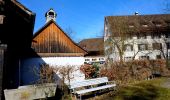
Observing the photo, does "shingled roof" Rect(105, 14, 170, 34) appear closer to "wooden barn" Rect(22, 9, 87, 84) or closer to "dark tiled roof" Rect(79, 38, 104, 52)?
"dark tiled roof" Rect(79, 38, 104, 52)

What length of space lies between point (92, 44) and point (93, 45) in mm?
793

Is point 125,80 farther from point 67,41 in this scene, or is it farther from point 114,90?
point 67,41

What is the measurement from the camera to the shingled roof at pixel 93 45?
6894 cm

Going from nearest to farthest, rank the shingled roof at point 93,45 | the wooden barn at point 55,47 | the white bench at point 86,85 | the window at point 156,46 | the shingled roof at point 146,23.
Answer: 1. the white bench at point 86,85
2. the wooden barn at point 55,47
3. the shingled roof at point 146,23
4. the window at point 156,46
5. the shingled roof at point 93,45

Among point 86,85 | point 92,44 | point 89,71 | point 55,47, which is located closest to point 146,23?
point 92,44

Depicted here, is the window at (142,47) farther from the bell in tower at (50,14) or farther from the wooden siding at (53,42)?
the wooden siding at (53,42)

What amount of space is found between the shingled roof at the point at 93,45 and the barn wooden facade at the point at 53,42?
40.2 metres

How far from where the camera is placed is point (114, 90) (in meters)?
14.6

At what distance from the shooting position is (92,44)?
72750 millimetres

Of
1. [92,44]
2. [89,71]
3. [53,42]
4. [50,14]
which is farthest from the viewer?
[92,44]

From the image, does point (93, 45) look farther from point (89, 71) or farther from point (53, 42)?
point (89, 71)

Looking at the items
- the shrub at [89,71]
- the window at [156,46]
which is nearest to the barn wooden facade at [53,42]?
the shrub at [89,71]

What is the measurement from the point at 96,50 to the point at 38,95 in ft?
194

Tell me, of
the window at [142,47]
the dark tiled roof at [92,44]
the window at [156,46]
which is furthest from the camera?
the dark tiled roof at [92,44]
